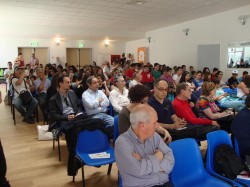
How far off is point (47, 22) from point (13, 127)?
6.16 metres

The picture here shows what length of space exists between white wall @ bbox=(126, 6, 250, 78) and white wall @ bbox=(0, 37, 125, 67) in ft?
11.6

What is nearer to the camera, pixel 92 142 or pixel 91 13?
pixel 92 142

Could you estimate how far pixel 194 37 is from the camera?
32.1 feet

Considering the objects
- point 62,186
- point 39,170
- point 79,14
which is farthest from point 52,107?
point 79,14

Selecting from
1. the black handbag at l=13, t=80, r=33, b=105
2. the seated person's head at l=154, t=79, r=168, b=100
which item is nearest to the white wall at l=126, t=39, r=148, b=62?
the black handbag at l=13, t=80, r=33, b=105

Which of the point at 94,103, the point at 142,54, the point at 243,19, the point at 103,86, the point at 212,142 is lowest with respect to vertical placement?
the point at 212,142

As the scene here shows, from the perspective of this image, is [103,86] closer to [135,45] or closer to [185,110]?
[185,110]

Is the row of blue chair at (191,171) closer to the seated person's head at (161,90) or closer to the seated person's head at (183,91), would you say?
the seated person's head at (161,90)

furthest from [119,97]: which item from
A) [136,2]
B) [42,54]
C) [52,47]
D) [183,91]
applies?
[42,54]

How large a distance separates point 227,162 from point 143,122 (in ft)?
3.10

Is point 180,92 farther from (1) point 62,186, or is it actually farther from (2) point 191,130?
(1) point 62,186

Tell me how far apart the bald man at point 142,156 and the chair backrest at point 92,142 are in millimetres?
1199

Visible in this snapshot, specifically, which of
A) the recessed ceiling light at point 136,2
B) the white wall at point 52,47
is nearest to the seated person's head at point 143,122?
the recessed ceiling light at point 136,2

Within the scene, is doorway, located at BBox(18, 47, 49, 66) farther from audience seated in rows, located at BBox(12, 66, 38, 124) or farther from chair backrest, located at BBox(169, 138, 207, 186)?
chair backrest, located at BBox(169, 138, 207, 186)
